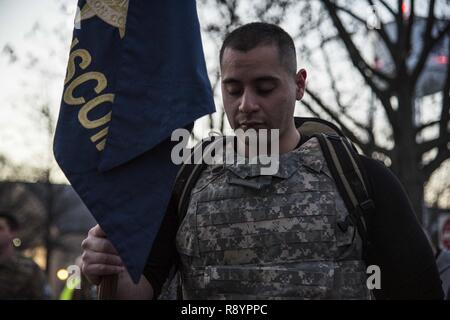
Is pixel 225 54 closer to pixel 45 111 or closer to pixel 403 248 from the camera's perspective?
pixel 403 248

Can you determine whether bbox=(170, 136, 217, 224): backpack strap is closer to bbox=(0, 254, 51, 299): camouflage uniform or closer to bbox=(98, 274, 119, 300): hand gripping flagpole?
bbox=(98, 274, 119, 300): hand gripping flagpole

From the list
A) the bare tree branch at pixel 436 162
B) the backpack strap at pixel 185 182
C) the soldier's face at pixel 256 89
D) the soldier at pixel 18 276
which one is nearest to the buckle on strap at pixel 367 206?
the soldier's face at pixel 256 89

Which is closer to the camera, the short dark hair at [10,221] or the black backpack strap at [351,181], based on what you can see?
the black backpack strap at [351,181]

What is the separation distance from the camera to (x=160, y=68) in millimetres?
2727

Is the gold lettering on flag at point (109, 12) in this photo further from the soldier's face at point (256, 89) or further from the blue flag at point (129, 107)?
the soldier's face at point (256, 89)

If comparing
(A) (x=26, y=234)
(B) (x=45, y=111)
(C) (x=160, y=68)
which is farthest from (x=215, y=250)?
(A) (x=26, y=234)

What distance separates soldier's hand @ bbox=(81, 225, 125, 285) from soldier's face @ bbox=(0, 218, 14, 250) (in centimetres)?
519

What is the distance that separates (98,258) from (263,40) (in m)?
1.14

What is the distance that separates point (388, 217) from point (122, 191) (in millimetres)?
1050

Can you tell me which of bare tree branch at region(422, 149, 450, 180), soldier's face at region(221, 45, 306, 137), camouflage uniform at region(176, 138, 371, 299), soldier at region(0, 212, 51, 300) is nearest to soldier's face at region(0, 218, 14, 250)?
soldier at region(0, 212, 51, 300)

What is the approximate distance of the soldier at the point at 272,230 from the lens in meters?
2.48

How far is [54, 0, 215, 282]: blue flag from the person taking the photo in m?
2.52

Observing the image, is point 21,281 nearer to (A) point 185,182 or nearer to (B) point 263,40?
(A) point 185,182
